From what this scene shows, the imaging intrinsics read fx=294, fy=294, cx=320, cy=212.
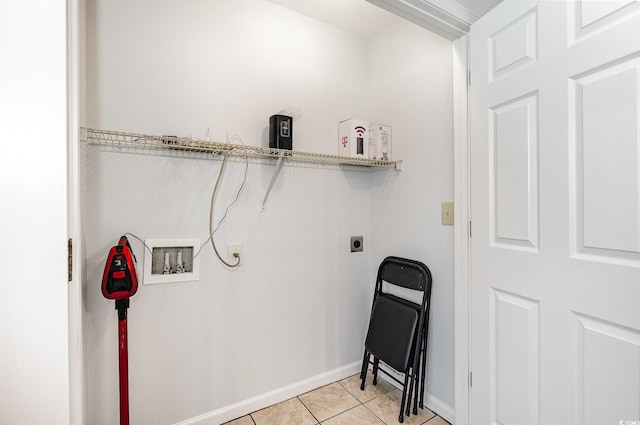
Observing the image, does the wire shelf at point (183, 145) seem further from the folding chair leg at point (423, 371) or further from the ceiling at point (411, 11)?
the folding chair leg at point (423, 371)

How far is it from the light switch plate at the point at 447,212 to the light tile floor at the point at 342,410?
1163 millimetres

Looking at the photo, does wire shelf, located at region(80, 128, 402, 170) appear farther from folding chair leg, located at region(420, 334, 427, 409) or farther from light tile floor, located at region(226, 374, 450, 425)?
light tile floor, located at region(226, 374, 450, 425)

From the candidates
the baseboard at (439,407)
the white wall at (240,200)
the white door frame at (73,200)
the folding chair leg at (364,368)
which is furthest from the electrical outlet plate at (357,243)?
the white door frame at (73,200)

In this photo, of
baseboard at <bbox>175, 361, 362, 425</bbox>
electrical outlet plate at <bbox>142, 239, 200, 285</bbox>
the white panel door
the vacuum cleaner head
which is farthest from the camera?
baseboard at <bbox>175, 361, 362, 425</bbox>

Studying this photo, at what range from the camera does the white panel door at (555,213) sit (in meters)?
0.95

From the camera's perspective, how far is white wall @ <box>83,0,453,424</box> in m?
1.42

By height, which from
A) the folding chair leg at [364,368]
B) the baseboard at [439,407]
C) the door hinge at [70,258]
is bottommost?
the baseboard at [439,407]

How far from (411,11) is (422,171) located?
88 cm

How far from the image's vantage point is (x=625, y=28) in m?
0.93

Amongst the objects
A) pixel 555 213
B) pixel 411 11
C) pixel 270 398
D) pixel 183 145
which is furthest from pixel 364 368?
pixel 411 11

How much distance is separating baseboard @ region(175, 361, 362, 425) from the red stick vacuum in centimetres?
47

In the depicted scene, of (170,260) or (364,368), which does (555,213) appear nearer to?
(364,368)

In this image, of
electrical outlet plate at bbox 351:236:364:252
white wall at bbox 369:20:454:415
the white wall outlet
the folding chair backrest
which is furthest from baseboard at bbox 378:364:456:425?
the white wall outlet

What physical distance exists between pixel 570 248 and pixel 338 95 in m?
1.66
